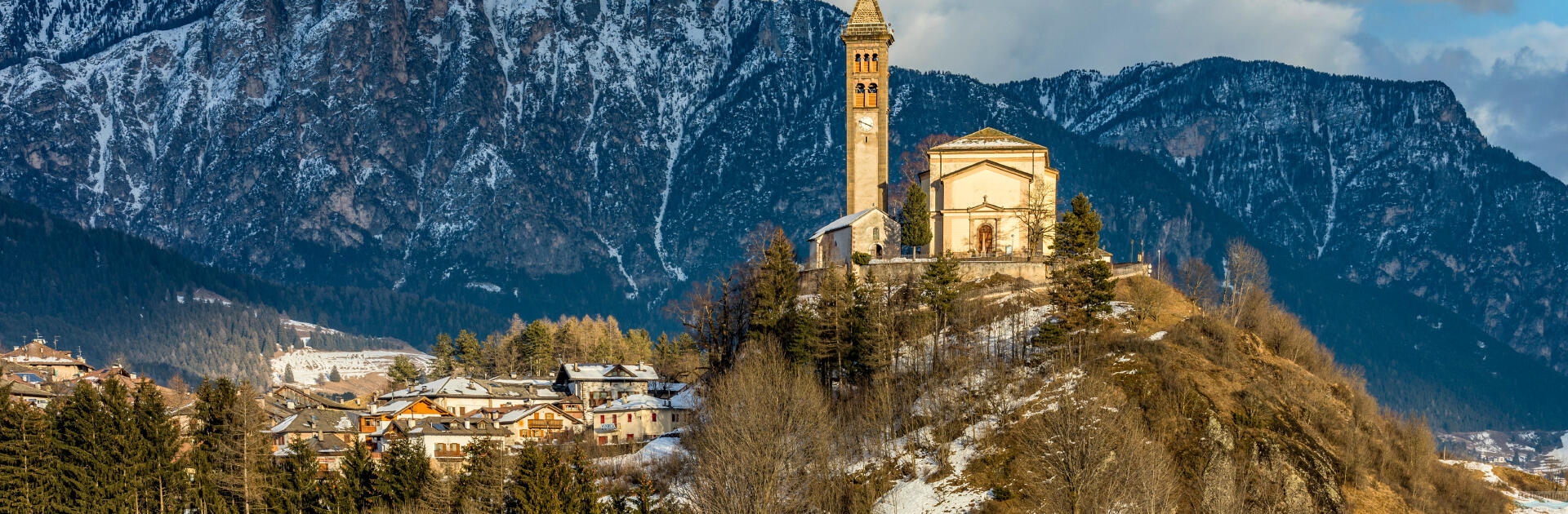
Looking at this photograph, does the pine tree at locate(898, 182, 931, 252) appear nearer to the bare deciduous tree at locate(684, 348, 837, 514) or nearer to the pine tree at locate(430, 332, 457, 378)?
the bare deciduous tree at locate(684, 348, 837, 514)

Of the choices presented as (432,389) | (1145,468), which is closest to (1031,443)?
(1145,468)

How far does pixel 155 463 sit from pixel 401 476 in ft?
62.5

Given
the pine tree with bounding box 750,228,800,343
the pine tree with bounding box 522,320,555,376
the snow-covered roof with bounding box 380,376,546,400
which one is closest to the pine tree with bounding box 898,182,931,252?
the pine tree with bounding box 750,228,800,343

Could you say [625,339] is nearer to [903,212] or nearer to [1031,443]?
[903,212]

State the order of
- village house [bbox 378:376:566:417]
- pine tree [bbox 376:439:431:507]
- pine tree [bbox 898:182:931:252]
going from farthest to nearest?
village house [bbox 378:376:566:417], pine tree [bbox 898:182:931:252], pine tree [bbox 376:439:431:507]

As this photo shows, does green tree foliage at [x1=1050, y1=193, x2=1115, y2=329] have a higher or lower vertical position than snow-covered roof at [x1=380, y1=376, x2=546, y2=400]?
higher

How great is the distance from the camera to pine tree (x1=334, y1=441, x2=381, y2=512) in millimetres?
89188

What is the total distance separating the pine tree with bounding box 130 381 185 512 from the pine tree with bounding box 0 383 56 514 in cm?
503

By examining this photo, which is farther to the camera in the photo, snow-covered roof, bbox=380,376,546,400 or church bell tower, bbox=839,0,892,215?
snow-covered roof, bbox=380,376,546,400

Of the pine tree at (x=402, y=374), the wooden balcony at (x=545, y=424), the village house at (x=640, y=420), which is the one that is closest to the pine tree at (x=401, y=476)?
the village house at (x=640, y=420)

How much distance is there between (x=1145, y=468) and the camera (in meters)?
77.4

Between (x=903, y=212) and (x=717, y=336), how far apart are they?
59.3 feet

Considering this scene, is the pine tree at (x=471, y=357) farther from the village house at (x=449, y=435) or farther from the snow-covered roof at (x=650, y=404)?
the snow-covered roof at (x=650, y=404)

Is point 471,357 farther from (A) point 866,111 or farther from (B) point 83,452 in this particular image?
(B) point 83,452
